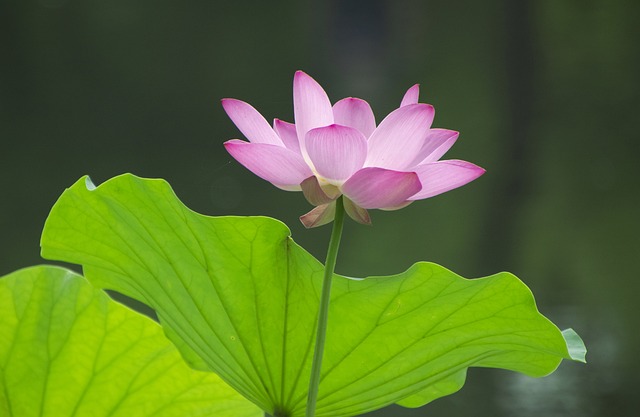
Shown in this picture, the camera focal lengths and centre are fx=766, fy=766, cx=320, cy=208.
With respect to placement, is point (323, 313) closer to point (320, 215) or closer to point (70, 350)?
point (320, 215)

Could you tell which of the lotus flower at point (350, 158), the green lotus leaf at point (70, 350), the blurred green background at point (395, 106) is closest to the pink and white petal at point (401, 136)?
the lotus flower at point (350, 158)

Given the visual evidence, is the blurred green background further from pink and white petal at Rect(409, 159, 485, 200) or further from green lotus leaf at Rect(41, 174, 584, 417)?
pink and white petal at Rect(409, 159, 485, 200)

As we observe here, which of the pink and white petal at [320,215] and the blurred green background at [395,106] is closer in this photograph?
the pink and white petal at [320,215]

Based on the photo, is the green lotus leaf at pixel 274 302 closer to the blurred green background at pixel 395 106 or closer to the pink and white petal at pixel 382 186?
the pink and white petal at pixel 382 186

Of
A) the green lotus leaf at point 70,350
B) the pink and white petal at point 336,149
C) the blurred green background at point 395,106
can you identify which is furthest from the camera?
the blurred green background at point 395,106

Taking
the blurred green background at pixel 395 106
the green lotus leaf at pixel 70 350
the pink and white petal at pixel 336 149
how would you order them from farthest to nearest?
the blurred green background at pixel 395 106 → the green lotus leaf at pixel 70 350 → the pink and white petal at pixel 336 149

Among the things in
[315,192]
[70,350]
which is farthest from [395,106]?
[315,192]
